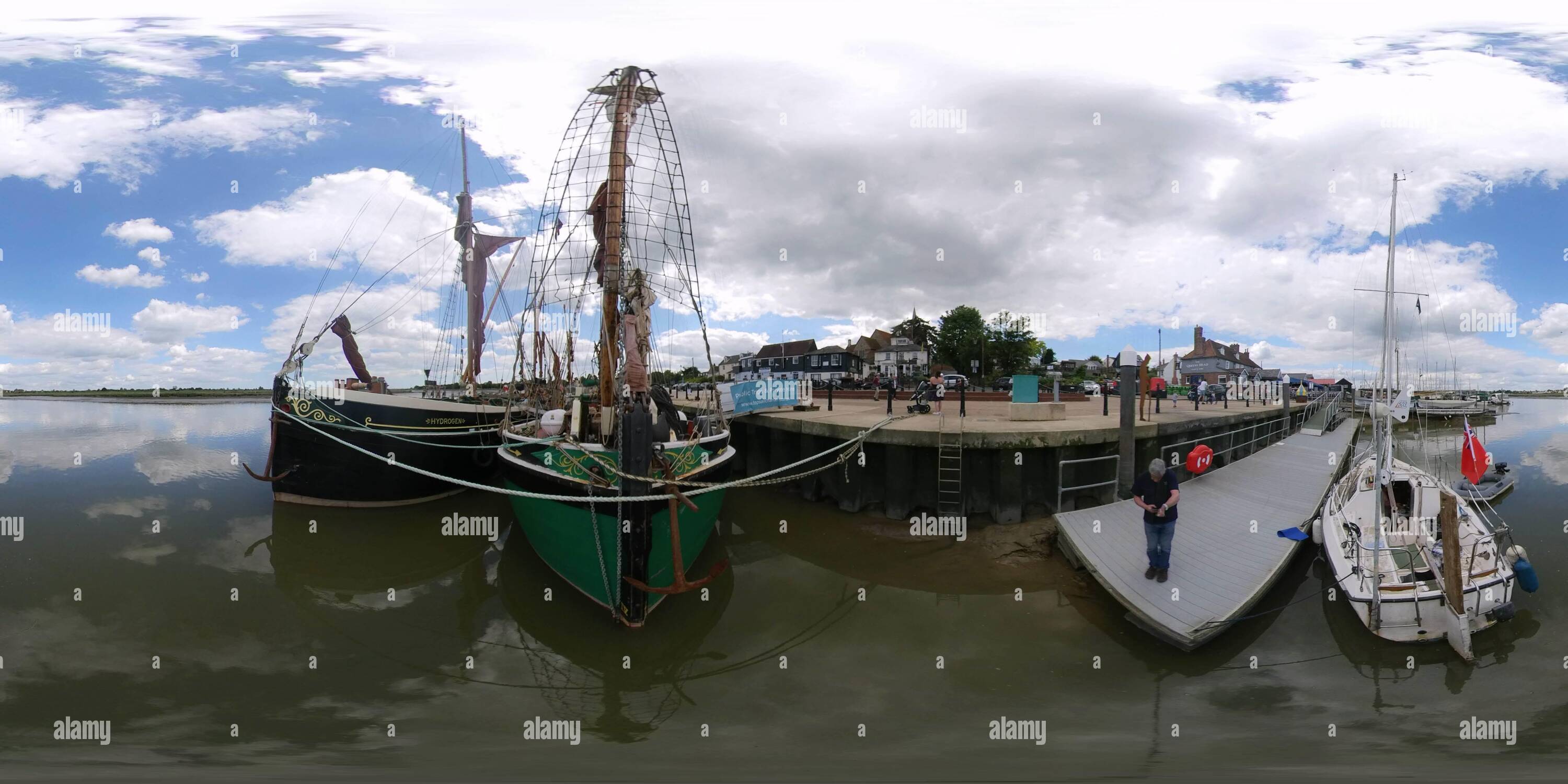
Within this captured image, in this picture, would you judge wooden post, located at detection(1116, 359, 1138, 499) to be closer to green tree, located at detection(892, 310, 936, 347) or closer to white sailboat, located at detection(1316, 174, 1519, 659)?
white sailboat, located at detection(1316, 174, 1519, 659)

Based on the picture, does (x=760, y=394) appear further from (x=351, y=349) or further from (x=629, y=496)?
(x=351, y=349)

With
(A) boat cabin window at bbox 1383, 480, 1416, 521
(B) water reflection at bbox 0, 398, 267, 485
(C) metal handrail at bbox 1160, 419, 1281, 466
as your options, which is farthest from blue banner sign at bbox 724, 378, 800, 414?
(B) water reflection at bbox 0, 398, 267, 485

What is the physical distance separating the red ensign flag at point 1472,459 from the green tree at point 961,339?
130ft

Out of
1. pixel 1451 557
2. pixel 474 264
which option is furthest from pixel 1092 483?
pixel 474 264

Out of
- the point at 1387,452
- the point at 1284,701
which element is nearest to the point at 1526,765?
the point at 1284,701

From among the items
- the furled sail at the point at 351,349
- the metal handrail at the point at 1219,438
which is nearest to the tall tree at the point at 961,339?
the metal handrail at the point at 1219,438

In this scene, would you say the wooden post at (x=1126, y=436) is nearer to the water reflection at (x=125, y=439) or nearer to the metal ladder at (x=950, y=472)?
the metal ladder at (x=950, y=472)

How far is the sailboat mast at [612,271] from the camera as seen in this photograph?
834 cm

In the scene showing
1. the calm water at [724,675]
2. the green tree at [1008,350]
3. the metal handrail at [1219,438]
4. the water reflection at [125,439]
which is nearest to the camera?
the calm water at [724,675]

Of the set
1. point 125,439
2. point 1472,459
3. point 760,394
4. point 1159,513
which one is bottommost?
point 125,439

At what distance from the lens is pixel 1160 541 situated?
662cm

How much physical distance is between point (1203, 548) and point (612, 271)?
366 inches

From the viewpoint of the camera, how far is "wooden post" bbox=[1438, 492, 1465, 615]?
226 inches

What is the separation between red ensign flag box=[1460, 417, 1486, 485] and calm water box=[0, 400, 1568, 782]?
1.67 m
